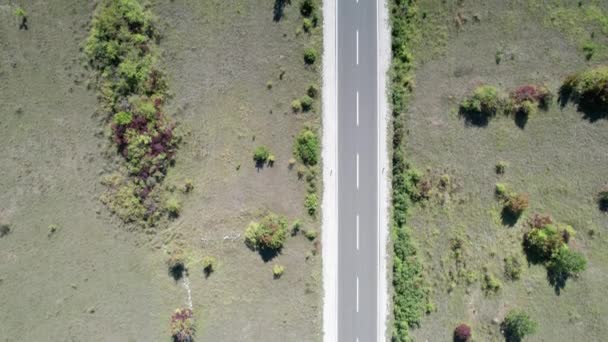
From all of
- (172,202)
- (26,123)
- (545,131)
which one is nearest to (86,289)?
(172,202)

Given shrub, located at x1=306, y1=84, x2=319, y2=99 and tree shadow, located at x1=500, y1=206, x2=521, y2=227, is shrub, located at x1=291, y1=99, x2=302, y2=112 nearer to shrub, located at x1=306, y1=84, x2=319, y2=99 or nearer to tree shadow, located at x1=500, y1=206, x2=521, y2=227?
shrub, located at x1=306, y1=84, x2=319, y2=99

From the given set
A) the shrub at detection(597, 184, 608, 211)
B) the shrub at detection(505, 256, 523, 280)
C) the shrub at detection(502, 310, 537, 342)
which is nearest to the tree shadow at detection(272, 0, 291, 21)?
the shrub at detection(505, 256, 523, 280)

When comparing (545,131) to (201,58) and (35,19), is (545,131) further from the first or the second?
(35,19)

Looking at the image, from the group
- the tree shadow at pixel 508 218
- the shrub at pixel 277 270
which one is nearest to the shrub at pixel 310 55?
the shrub at pixel 277 270

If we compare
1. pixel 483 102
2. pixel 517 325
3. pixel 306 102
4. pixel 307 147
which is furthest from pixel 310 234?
pixel 517 325

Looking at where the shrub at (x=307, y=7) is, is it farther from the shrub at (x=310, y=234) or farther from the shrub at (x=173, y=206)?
the shrub at (x=173, y=206)

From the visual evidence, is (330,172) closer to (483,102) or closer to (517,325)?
(483,102)
